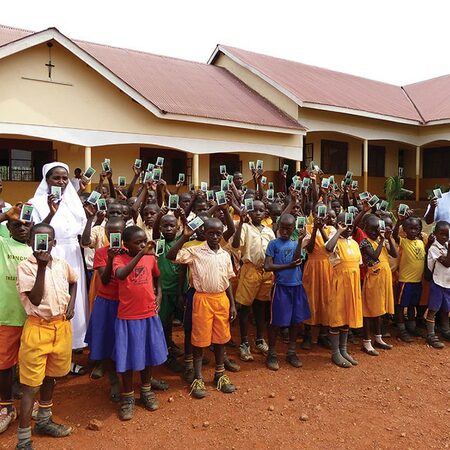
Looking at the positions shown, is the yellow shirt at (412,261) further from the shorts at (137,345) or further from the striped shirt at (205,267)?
the shorts at (137,345)

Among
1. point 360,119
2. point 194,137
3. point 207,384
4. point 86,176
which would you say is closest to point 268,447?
point 207,384

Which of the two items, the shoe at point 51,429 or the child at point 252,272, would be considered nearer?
the shoe at point 51,429

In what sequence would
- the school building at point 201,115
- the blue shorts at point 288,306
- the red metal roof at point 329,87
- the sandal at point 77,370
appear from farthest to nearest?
the red metal roof at point 329,87 → the school building at point 201,115 → the blue shorts at point 288,306 → the sandal at point 77,370

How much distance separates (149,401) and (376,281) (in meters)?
2.64

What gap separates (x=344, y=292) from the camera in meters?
4.50

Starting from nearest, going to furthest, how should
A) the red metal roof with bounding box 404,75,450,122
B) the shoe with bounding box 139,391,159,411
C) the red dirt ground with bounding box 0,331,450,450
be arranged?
the red dirt ground with bounding box 0,331,450,450 < the shoe with bounding box 139,391,159,411 < the red metal roof with bounding box 404,75,450,122

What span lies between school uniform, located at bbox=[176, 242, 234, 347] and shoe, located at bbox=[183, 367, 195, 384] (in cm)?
40

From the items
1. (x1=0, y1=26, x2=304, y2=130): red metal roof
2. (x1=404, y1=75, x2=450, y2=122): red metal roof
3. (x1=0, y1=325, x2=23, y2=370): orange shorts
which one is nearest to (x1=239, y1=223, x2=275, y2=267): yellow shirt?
(x1=0, y1=325, x2=23, y2=370): orange shorts

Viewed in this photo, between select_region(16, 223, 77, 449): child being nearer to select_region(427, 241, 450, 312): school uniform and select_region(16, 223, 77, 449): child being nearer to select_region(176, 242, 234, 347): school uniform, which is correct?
select_region(176, 242, 234, 347): school uniform

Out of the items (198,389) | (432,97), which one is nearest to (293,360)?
(198,389)

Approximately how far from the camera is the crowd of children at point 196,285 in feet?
10.1

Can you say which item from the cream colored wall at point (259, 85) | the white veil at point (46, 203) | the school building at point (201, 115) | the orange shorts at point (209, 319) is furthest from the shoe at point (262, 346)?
the cream colored wall at point (259, 85)

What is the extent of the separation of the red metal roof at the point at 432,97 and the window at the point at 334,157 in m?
2.85

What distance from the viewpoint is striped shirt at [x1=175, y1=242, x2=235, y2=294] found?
3.74m
